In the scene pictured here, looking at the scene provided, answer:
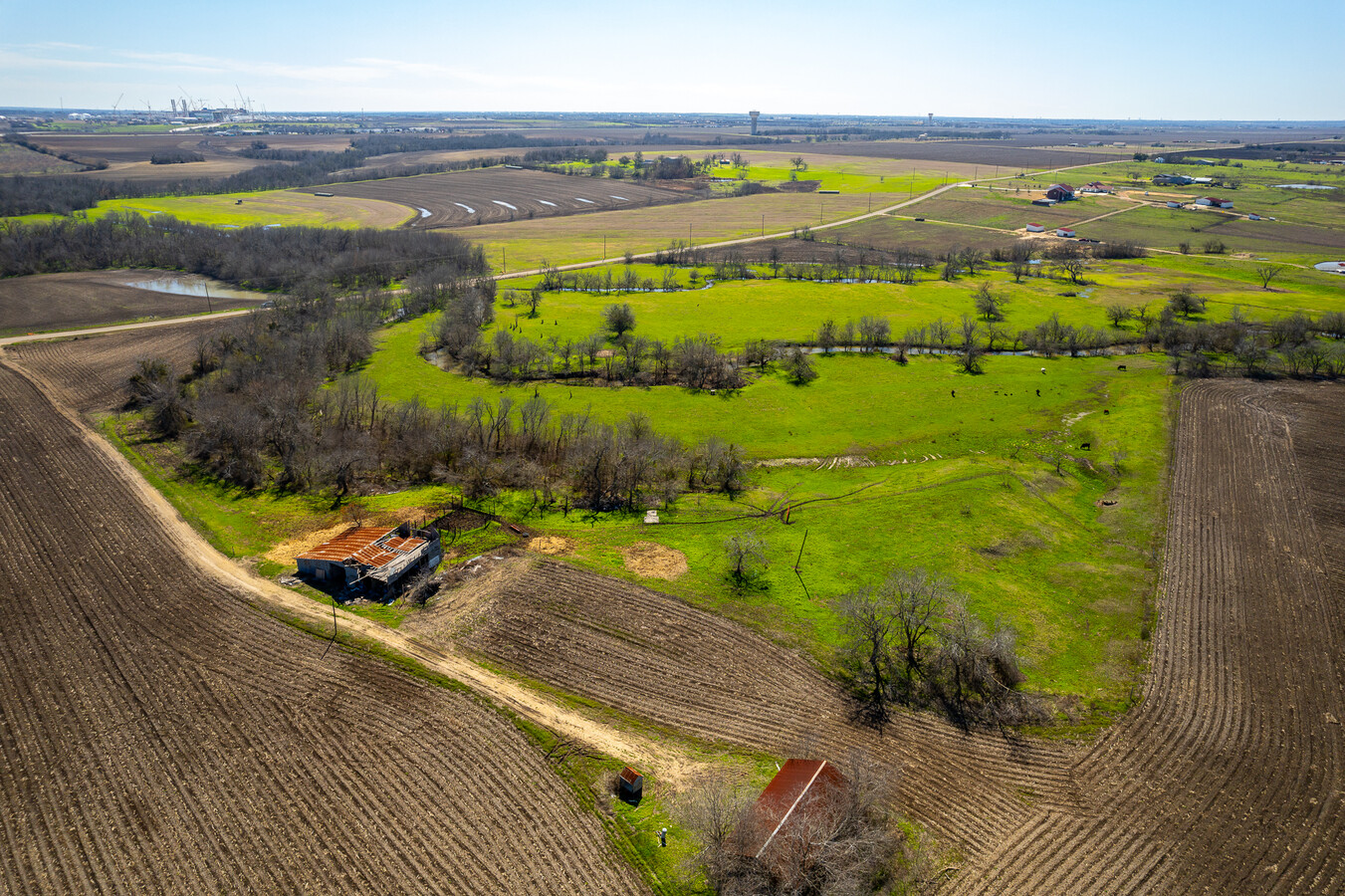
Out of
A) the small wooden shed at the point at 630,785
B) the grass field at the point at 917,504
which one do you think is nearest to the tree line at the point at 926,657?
the grass field at the point at 917,504

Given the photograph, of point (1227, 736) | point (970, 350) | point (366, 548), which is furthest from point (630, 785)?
point (970, 350)

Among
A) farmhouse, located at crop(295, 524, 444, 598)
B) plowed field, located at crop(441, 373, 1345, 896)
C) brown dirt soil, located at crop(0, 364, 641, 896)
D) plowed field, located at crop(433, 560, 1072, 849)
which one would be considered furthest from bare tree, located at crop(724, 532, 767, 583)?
farmhouse, located at crop(295, 524, 444, 598)

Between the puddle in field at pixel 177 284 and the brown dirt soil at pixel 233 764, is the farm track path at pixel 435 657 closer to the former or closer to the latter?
the brown dirt soil at pixel 233 764

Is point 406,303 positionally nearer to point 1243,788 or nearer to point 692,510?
point 692,510

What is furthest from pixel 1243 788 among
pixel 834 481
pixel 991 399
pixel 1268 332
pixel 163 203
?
pixel 163 203

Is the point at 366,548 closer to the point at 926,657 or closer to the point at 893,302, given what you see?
the point at 926,657
